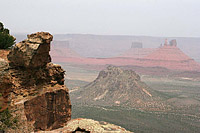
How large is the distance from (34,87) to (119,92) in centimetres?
6336

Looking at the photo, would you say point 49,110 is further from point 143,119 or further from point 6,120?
point 143,119

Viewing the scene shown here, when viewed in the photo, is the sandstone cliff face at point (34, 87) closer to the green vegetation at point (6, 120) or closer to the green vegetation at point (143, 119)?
the green vegetation at point (6, 120)

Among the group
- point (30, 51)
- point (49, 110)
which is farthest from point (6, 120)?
point (30, 51)

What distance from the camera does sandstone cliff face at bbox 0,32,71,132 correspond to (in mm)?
14578

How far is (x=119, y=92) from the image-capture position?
78.0m

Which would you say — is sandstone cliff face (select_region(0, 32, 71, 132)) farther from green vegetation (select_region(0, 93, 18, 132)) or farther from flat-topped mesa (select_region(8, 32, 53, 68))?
green vegetation (select_region(0, 93, 18, 132))

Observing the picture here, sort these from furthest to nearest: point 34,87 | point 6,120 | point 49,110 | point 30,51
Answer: point 49,110
point 34,87
point 30,51
point 6,120

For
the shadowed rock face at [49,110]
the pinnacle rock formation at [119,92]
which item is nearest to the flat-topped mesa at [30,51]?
the shadowed rock face at [49,110]

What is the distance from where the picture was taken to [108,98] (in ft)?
250

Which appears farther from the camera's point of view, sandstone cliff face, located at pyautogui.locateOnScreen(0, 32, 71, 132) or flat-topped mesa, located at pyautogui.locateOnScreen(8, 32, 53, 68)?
flat-topped mesa, located at pyautogui.locateOnScreen(8, 32, 53, 68)

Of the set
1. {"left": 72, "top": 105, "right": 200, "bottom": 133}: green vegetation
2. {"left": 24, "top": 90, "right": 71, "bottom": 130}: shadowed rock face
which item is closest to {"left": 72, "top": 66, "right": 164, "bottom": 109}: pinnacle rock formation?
{"left": 72, "top": 105, "right": 200, "bottom": 133}: green vegetation

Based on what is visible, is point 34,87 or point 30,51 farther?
point 34,87

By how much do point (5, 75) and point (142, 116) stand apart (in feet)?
152

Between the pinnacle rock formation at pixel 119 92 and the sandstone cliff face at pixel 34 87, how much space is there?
168 ft
